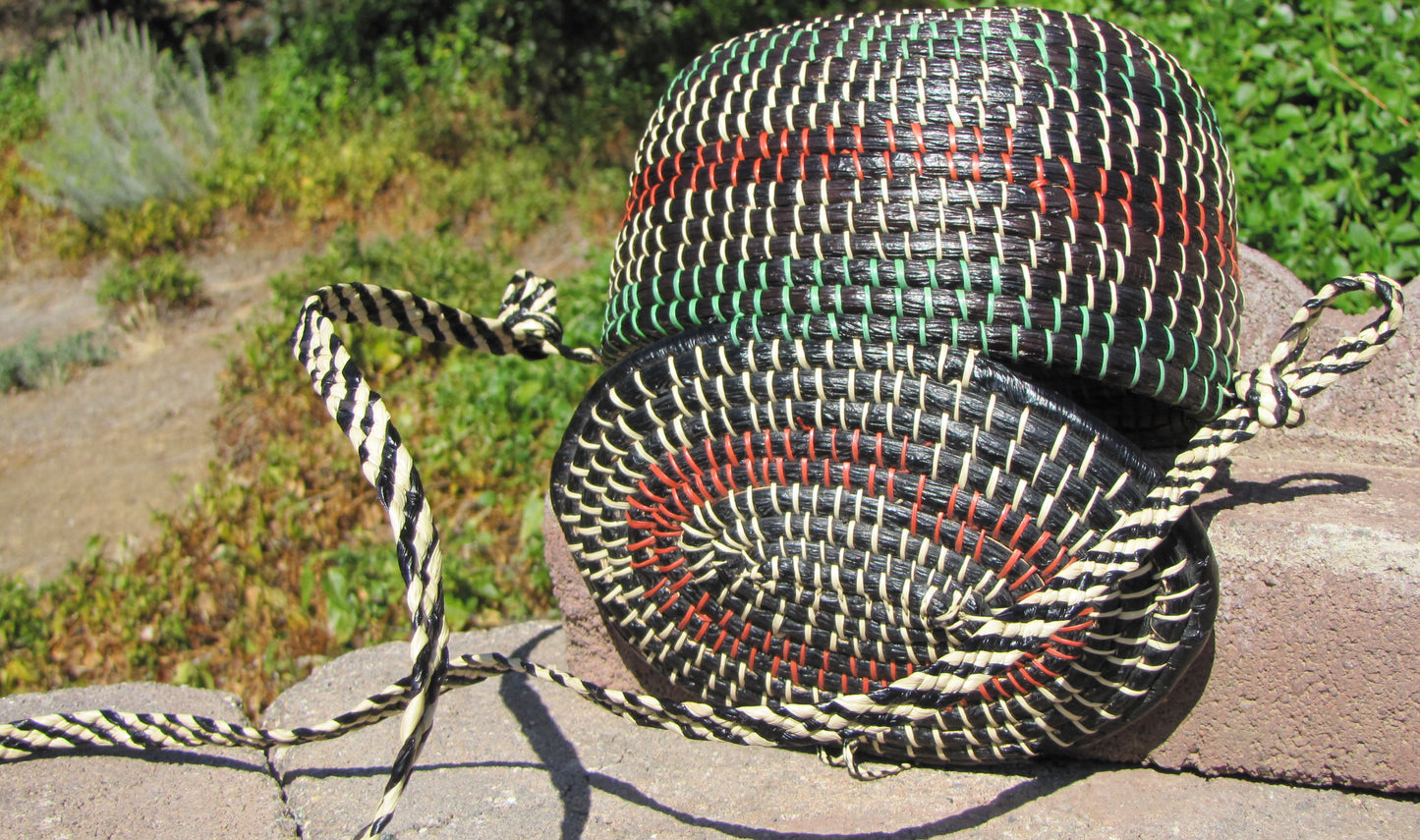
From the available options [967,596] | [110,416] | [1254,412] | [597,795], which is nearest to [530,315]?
[597,795]

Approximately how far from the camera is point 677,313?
6.09 ft

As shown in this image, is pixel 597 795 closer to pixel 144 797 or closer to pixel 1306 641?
pixel 144 797

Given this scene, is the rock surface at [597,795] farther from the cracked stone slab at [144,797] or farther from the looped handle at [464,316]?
the looped handle at [464,316]

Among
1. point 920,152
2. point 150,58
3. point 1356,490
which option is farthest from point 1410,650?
point 150,58

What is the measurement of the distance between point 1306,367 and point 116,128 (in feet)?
20.5

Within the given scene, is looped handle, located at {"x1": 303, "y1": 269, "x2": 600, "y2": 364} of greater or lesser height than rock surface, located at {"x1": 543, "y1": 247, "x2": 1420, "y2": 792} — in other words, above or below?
above

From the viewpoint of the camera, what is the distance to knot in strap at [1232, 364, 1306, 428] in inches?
63.6

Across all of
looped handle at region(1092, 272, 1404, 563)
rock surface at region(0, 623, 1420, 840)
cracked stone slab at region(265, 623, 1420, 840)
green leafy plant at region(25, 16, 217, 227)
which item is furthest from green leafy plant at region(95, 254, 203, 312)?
looped handle at region(1092, 272, 1404, 563)

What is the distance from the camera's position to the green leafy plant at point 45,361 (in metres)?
4.61

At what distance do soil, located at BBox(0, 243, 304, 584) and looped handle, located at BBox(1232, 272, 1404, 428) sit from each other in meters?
3.28

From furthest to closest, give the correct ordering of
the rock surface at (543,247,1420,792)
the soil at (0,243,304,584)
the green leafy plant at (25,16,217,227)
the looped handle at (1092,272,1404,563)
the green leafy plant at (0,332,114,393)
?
the green leafy plant at (25,16,217,227), the green leafy plant at (0,332,114,393), the soil at (0,243,304,584), the rock surface at (543,247,1420,792), the looped handle at (1092,272,1404,563)

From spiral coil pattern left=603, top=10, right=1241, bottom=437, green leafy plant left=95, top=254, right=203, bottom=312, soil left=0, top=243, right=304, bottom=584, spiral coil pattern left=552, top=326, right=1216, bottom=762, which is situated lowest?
soil left=0, top=243, right=304, bottom=584

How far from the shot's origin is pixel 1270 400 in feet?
5.32

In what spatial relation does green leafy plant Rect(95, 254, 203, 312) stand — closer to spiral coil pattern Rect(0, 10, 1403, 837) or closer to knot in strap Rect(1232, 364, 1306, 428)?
spiral coil pattern Rect(0, 10, 1403, 837)
